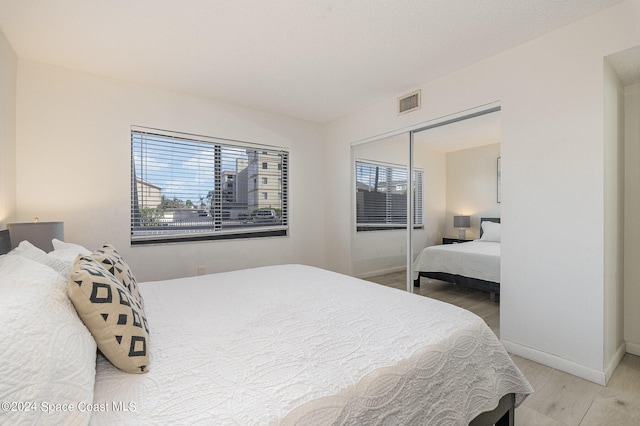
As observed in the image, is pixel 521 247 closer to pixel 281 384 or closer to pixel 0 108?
pixel 281 384

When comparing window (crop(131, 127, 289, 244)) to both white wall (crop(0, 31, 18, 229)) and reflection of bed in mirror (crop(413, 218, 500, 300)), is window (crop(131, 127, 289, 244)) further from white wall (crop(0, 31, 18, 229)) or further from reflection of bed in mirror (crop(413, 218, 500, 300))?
reflection of bed in mirror (crop(413, 218, 500, 300))

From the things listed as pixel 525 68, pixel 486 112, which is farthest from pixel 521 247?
pixel 525 68

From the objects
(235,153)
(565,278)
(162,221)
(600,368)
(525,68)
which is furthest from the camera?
(235,153)

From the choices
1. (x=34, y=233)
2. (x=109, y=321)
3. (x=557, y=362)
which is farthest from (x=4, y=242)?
(x=557, y=362)

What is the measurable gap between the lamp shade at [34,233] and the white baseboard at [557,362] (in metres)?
3.71

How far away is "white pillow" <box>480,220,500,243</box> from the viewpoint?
8.78ft

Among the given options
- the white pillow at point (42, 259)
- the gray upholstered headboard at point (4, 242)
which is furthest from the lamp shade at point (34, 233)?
the white pillow at point (42, 259)

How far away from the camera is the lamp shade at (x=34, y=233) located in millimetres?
2100

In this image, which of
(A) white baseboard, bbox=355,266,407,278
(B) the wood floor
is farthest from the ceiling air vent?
(B) the wood floor

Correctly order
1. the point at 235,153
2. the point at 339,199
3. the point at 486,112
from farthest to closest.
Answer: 1. the point at 339,199
2. the point at 235,153
3. the point at 486,112

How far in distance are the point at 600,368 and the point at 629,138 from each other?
1.88 m

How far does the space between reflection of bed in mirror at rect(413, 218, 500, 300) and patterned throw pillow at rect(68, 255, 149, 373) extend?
274 centimetres

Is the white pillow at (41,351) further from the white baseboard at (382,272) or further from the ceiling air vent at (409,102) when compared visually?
the ceiling air vent at (409,102)

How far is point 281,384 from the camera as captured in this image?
0.90m
